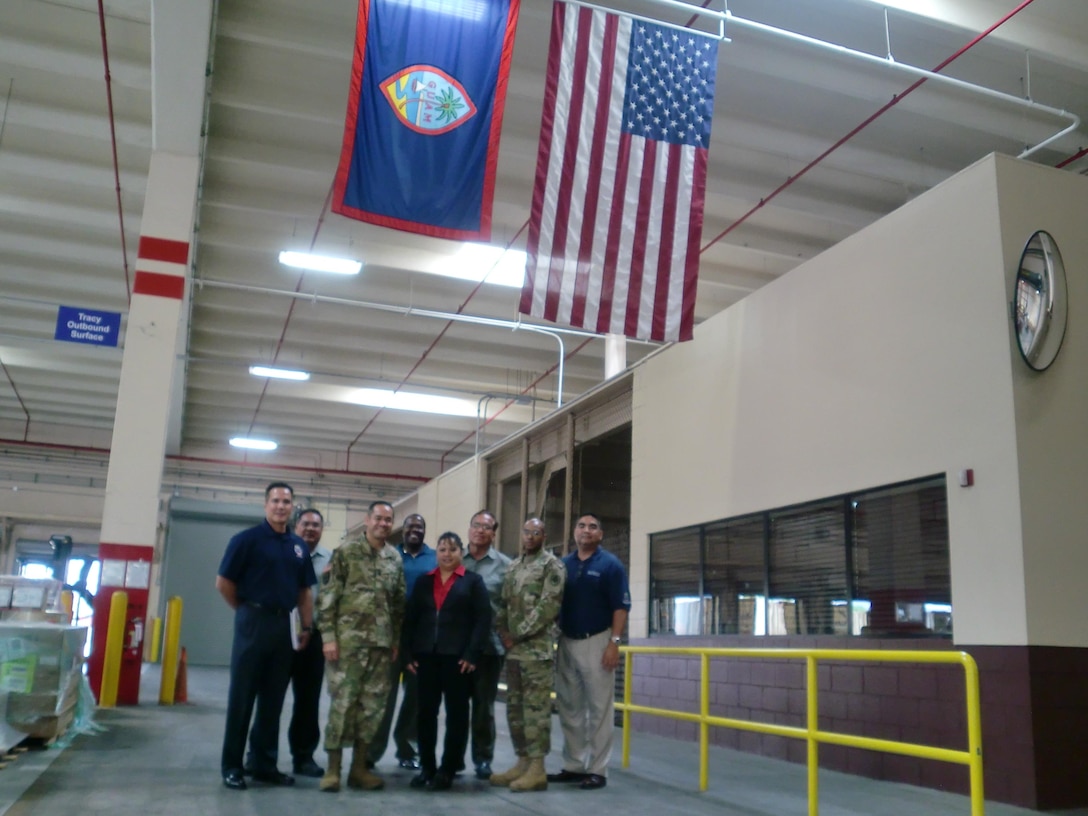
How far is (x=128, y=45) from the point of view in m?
10.5

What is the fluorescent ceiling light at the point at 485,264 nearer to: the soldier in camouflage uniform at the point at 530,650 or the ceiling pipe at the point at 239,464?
the soldier in camouflage uniform at the point at 530,650

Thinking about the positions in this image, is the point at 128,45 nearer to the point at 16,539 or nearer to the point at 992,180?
the point at 992,180

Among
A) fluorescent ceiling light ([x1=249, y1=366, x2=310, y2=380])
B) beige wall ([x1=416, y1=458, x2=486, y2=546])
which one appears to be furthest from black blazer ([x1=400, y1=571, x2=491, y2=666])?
fluorescent ceiling light ([x1=249, y1=366, x2=310, y2=380])

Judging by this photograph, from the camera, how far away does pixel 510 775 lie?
629 cm

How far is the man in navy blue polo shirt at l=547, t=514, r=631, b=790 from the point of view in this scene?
659 cm

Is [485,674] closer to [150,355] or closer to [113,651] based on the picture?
[113,651]

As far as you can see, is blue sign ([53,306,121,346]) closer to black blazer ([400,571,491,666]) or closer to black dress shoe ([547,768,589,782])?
black blazer ([400,571,491,666])

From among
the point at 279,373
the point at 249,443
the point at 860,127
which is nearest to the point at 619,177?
the point at 860,127

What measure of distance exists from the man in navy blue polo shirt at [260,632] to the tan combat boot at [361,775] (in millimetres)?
387

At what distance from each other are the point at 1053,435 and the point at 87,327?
13.4 m

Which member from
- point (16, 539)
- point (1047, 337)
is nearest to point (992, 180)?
point (1047, 337)

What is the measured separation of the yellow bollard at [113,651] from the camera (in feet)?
33.0

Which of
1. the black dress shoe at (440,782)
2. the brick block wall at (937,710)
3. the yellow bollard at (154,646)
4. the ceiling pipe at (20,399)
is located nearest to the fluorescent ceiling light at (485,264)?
the brick block wall at (937,710)

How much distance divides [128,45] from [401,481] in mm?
18977
